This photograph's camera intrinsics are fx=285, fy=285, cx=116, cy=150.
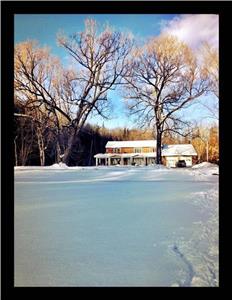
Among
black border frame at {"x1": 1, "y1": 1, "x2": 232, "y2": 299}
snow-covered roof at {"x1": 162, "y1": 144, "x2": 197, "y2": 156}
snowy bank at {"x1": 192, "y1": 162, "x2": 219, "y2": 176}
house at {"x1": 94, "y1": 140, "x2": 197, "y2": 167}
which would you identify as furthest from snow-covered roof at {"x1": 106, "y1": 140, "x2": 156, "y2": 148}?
black border frame at {"x1": 1, "y1": 1, "x2": 232, "y2": 299}

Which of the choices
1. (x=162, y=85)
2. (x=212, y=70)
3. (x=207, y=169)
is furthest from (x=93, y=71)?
(x=207, y=169)

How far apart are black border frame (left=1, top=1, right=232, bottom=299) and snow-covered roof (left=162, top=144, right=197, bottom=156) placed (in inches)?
8.8

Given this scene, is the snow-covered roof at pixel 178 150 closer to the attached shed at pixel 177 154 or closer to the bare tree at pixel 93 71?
the attached shed at pixel 177 154

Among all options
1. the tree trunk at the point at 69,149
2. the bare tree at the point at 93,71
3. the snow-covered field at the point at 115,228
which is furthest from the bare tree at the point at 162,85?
the tree trunk at the point at 69,149

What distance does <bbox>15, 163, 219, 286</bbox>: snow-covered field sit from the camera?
192 cm

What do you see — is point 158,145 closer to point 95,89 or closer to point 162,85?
point 162,85

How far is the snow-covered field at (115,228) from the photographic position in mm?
1922

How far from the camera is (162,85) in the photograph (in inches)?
87.0

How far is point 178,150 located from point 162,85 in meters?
0.52

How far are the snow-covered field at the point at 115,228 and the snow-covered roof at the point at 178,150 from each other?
134 millimetres

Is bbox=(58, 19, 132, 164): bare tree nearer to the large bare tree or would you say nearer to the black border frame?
the large bare tree
